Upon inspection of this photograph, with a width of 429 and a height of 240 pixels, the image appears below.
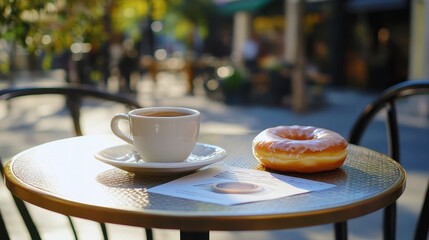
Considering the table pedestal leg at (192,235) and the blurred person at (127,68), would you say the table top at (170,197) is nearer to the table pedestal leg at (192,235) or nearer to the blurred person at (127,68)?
the table pedestal leg at (192,235)

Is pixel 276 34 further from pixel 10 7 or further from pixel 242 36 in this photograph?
pixel 10 7

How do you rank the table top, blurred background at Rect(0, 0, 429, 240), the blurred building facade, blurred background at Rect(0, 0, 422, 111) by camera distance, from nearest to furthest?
the table top → blurred background at Rect(0, 0, 429, 240) → blurred background at Rect(0, 0, 422, 111) → the blurred building facade

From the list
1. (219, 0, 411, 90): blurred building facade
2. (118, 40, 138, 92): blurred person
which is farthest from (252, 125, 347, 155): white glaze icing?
(118, 40, 138, 92): blurred person

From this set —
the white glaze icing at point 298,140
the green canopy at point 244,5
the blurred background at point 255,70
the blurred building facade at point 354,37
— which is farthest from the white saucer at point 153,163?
the green canopy at point 244,5

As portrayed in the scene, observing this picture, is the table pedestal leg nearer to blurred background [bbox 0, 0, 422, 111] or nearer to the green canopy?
blurred background [bbox 0, 0, 422, 111]

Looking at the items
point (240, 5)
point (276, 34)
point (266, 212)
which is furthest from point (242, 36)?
point (266, 212)

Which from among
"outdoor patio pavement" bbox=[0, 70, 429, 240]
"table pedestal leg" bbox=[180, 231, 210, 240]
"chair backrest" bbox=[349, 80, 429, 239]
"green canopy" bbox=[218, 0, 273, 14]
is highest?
"green canopy" bbox=[218, 0, 273, 14]

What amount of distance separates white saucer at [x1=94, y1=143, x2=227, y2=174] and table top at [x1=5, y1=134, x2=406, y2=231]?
3 cm

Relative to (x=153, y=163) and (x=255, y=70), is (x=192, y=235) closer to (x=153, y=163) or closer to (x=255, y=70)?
(x=153, y=163)

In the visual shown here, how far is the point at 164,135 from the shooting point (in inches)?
63.7

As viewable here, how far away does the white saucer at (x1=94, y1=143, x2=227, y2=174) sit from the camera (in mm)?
1591

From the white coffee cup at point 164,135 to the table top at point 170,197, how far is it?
0.07 meters

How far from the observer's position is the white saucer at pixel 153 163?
5.22 ft

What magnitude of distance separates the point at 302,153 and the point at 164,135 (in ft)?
1.22
